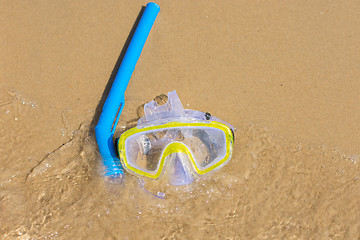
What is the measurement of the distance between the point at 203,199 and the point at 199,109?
85 cm

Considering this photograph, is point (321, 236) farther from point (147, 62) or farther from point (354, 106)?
point (147, 62)

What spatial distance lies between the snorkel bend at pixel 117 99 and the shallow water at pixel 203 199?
0.23 m

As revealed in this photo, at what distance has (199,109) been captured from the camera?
331 centimetres

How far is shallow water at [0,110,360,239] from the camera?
2.99 metres

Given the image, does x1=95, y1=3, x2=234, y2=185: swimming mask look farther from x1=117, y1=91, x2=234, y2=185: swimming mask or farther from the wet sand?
the wet sand

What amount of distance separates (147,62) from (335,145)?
1.98m

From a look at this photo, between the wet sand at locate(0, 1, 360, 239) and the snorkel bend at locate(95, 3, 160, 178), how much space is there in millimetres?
180

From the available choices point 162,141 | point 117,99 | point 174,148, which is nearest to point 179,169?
point 174,148

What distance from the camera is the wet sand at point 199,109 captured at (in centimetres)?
303

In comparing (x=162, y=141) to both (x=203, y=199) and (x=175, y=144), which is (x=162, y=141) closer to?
(x=175, y=144)

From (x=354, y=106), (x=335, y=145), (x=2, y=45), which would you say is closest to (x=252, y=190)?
(x=335, y=145)

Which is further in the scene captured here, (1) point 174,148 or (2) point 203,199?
(2) point 203,199

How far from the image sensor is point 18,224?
9.71 ft

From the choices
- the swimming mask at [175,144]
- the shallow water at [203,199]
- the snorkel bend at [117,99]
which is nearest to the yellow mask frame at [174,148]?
the swimming mask at [175,144]
